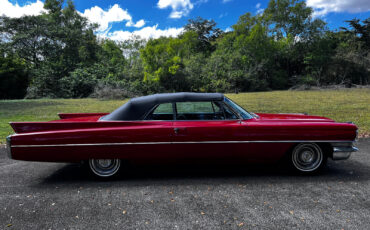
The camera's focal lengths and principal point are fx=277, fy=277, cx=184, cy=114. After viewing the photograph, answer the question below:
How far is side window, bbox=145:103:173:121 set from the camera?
14.1 ft

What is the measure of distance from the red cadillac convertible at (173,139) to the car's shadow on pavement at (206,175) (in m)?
0.19

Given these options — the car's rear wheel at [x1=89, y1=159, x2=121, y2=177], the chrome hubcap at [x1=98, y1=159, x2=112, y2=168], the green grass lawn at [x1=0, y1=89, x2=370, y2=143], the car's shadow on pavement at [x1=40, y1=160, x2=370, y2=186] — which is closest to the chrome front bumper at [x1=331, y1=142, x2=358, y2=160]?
the car's shadow on pavement at [x1=40, y1=160, x2=370, y2=186]

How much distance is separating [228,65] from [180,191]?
32.8 meters

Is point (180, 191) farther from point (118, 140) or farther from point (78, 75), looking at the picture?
point (78, 75)

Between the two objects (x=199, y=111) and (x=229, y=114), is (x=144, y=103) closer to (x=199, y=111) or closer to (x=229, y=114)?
(x=199, y=111)

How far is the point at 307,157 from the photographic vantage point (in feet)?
14.1

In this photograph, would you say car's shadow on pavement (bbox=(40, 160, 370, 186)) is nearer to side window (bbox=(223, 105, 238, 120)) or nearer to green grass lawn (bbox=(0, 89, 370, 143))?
side window (bbox=(223, 105, 238, 120))

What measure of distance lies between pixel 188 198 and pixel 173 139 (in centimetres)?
91

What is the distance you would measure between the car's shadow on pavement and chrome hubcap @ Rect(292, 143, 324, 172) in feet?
0.46

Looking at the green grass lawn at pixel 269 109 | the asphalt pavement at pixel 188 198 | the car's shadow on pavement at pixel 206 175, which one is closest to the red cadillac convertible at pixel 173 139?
the car's shadow on pavement at pixel 206 175

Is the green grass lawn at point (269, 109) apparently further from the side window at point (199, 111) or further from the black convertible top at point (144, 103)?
the side window at point (199, 111)

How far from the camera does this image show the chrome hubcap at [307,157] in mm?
4285

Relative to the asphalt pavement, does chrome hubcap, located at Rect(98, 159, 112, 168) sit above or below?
above

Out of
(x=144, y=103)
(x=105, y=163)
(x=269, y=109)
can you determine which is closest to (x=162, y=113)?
(x=144, y=103)
